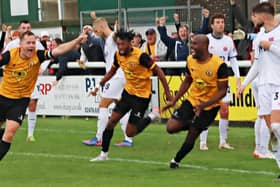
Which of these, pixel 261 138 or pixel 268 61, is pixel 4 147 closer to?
pixel 268 61

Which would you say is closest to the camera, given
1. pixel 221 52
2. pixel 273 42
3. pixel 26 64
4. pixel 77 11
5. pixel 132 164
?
pixel 273 42

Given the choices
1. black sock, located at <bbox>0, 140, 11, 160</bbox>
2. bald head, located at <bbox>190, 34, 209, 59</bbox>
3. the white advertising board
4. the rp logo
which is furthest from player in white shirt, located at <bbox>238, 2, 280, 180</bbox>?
the rp logo

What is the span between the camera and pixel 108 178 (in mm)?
11547

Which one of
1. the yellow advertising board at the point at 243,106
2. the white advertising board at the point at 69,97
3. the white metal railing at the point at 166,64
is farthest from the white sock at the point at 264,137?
the white advertising board at the point at 69,97

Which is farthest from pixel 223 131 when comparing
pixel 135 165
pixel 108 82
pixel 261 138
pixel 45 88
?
pixel 45 88

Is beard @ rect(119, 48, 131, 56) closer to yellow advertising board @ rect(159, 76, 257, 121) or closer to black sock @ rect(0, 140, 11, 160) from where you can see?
black sock @ rect(0, 140, 11, 160)

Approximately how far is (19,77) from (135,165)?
224cm

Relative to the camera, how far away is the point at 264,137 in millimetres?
13273

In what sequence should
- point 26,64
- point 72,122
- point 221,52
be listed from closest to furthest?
point 26,64 → point 221,52 → point 72,122

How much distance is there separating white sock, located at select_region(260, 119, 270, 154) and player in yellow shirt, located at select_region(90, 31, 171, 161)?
1.72 meters

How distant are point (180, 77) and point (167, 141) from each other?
3.32m

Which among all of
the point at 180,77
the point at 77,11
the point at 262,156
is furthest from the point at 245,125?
the point at 77,11

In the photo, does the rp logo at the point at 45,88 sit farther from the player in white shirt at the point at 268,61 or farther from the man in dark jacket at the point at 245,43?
the player in white shirt at the point at 268,61

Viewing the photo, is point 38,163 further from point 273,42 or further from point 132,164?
point 273,42
